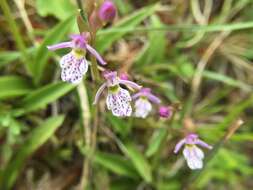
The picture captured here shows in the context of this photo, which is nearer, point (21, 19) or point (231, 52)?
point (21, 19)

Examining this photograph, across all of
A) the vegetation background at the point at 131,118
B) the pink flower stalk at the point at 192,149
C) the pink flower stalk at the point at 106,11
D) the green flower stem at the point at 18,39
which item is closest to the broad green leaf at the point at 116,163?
the vegetation background at the point at 131,118

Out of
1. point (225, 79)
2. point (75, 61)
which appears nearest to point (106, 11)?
point (75, 61)

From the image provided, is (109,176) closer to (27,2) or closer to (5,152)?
(5,152)

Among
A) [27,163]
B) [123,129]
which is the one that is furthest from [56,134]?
[123,129]

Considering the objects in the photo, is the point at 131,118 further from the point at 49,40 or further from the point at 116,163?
the point at 49,40

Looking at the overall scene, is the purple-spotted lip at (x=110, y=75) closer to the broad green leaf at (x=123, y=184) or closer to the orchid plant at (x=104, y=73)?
the orchid plant at (x=104, y=73)
